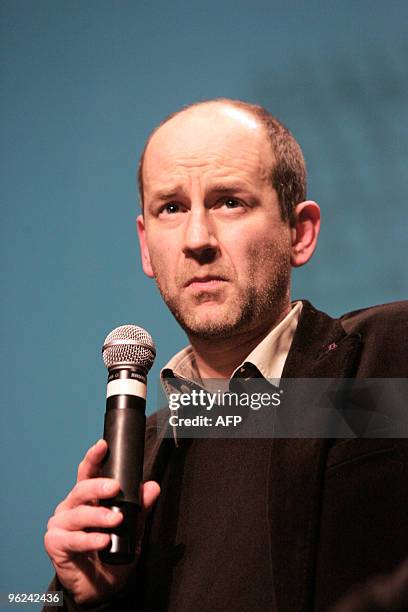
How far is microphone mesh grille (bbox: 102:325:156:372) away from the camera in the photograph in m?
1.12

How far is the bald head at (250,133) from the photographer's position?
1.58 m

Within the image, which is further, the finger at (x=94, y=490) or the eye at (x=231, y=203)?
the eye at (x=231, y=203)

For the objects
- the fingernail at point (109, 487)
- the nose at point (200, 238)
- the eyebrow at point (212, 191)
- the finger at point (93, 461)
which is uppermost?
the eyebrow at point (212, 191)

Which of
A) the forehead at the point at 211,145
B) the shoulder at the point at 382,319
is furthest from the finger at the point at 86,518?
the forehead at the point at 211,145

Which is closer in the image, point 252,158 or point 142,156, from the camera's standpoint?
point 252,158

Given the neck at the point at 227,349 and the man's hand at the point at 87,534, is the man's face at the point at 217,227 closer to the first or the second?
the neck at the point at 227,349

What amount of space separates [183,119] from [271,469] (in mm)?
889

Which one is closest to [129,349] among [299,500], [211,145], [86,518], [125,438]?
[125,438]

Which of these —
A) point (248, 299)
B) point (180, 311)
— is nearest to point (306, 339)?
point (248, 299)

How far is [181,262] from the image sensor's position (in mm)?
1472

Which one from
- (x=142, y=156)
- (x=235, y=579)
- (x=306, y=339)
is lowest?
(x=235, y=579)

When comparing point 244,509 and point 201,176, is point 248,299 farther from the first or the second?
point 244,509

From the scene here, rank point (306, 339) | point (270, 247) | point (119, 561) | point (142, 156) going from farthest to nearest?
point (142, 156) < point (270, 247) < point (306, 339) < point (119, 561)

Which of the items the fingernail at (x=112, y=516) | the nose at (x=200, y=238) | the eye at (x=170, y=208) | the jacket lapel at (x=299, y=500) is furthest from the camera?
the eye at (x=170, y=208)
